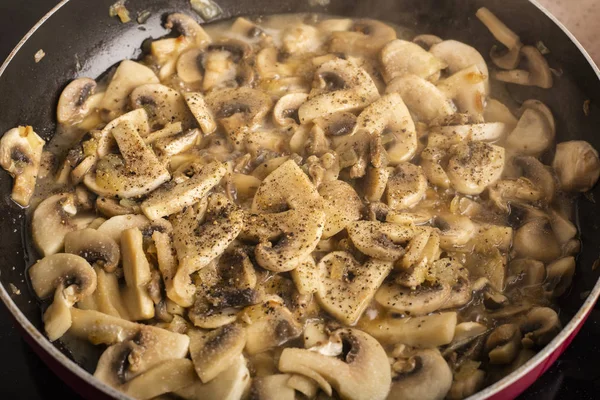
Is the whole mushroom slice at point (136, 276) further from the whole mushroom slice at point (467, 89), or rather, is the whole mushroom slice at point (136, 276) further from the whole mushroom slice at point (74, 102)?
the whole mushroom slice at point (467, 89)

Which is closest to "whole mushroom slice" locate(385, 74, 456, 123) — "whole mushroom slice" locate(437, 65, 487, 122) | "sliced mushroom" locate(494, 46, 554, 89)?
"whole mushroom slice" locate(437, 65, 487, 122)

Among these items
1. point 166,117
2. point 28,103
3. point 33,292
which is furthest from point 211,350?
point 28,103

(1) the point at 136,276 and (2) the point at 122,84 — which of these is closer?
(1) the point at 136,276

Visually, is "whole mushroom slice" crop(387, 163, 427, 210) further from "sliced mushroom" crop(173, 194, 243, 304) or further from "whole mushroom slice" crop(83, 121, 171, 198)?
"whole mushroom slice" crop(83, 121, 171, 198)

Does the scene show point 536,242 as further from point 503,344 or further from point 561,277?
point 503,344

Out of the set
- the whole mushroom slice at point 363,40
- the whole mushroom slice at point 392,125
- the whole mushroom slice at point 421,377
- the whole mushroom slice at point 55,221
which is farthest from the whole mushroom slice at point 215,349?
the whole mushroom slice at point 363,40

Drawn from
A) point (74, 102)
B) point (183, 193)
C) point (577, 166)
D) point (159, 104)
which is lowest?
point (577, 166)

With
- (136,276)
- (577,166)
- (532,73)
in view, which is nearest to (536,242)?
(577,166)
